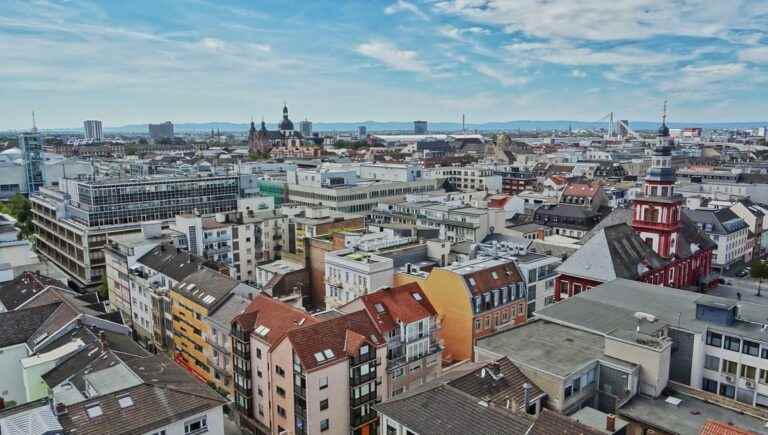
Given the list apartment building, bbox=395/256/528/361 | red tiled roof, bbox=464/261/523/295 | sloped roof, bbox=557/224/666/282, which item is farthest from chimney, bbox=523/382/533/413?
sloped roof, bbox=557/224/666/282

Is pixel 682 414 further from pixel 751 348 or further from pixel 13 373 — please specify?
pixel 13 373

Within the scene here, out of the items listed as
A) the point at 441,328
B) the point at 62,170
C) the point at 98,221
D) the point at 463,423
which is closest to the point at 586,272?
the point at 441,328

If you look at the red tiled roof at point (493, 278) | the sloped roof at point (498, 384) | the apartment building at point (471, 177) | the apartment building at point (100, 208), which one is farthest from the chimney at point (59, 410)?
the apartment building at point (471, 177)

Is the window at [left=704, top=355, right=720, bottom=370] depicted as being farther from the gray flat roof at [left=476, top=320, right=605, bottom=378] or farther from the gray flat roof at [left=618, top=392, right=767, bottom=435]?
the gray flat roof at [left=476, top=320, right=605, bottom=378]

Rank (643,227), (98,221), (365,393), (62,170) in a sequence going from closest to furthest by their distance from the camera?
(365,393) → (643,227) → (98,221) → (62,170)

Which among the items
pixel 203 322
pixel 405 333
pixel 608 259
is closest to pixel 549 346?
pixel 405 333

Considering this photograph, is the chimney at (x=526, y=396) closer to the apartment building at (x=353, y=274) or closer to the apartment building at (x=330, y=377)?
the apartment building at (x=330, y=377)

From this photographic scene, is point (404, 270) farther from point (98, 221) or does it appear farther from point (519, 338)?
point (98, 221)
